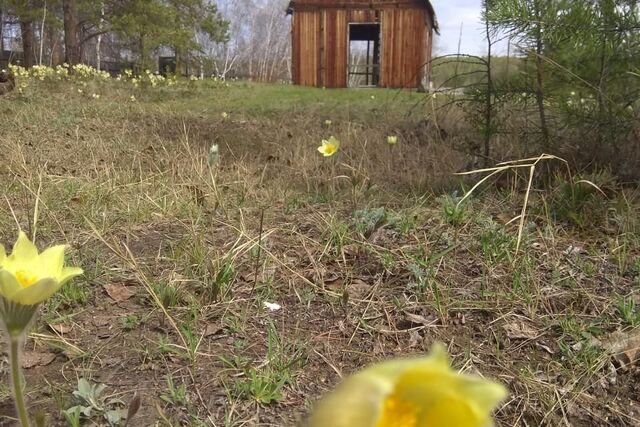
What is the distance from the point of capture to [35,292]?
82cm

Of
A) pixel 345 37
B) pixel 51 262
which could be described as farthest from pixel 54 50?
pixel 51 262

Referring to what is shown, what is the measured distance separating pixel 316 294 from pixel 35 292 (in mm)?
1228

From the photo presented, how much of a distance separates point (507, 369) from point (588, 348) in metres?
0.26

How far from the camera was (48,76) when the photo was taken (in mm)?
9508

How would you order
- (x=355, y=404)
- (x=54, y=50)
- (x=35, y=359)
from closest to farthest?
(x=355, y=404), (x=35, y=359), (x=54, y=50)

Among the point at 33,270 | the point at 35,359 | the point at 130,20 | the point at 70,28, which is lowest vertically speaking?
the point at 35,359

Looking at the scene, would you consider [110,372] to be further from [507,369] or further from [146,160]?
[146,160]

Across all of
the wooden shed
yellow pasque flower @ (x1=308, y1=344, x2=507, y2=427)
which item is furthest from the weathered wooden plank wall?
A: yellow pasque flower @ (x1=308, y1=344, x2=507, y2=427)

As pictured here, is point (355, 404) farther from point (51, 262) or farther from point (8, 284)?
point (51, 262)

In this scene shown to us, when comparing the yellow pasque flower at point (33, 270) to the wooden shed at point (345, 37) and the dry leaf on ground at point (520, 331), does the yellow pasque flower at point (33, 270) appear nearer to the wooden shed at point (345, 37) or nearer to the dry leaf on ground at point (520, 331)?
the dry leaf on ground at point (520, 331)

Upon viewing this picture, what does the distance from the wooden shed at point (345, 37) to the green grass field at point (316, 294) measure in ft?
38.8

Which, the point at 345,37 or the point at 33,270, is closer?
the point at 33,270

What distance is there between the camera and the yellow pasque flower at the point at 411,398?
16.9 inches

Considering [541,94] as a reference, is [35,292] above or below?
below
